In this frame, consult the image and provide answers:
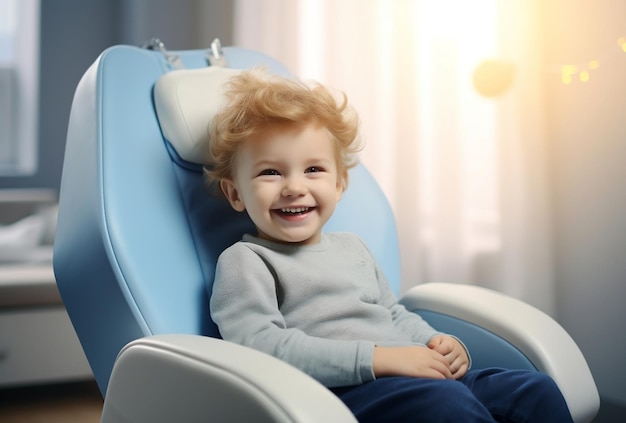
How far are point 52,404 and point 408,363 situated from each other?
169 centimetres

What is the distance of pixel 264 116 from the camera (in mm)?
991

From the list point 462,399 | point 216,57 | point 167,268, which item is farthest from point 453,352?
point 216,57

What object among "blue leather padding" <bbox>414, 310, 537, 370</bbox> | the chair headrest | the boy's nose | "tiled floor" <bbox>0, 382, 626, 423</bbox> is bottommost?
"tiled floor" <bbox>0, 382, 626, 423</bbox>

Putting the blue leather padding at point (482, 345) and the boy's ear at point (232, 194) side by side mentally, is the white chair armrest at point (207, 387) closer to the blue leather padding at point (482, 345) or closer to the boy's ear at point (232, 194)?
the boy's ear at point (232, 194)

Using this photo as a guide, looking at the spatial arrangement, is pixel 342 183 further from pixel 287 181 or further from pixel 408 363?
pixel 408 363

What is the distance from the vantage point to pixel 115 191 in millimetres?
954

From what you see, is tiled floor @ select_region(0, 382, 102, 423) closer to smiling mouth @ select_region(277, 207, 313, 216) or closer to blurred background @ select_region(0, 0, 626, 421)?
blurred background @ select_region(0, 0, 626, 421)

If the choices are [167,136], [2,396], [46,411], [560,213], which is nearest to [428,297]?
[167,136]

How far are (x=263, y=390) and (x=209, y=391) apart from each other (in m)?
0.07

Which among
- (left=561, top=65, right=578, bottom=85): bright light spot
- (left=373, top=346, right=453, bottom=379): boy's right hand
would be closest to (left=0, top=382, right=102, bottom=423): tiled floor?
(left=373, top=346, right=453, bottom=379): boy's right hand

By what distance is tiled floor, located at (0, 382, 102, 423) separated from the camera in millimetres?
2070

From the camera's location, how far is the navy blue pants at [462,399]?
786mm

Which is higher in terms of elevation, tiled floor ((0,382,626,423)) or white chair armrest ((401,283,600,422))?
white chair armrest ((401,283,600,422))

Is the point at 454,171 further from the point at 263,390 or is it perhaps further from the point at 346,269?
the point at 263,390
